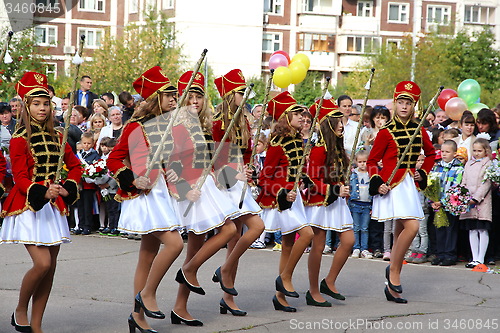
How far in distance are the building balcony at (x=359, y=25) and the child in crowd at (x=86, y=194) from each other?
46.1 m

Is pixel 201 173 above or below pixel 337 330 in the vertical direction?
above

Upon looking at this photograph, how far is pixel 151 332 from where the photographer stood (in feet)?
23.5

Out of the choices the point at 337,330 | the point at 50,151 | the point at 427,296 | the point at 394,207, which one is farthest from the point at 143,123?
the point at 427,296

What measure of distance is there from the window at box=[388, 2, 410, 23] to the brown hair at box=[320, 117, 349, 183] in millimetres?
53641

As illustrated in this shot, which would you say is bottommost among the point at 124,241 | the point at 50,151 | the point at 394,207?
the point at 124,241

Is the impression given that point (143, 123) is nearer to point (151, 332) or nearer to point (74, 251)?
point (151, 332)

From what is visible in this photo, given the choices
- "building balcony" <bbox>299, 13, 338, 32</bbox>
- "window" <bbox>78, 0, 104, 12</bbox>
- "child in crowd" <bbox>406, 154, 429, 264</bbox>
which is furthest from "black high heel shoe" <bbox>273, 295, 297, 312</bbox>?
"window" <bbox>78, 0, 104, 12</bbox>

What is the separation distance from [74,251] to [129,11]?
1811 inches

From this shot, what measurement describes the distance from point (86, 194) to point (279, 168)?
6893mm

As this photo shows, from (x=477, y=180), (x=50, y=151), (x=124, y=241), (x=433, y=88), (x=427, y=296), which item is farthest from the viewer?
(x=433, y=88)

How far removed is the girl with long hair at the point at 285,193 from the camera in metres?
8.72

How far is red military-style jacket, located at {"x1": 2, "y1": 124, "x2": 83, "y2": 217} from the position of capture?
22.6 feet

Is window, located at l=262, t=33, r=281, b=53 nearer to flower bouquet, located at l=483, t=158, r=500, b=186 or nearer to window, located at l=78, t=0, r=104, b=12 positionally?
window, located at l=78, t=0, r=104, b=12

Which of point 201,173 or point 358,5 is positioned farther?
point 358,5
